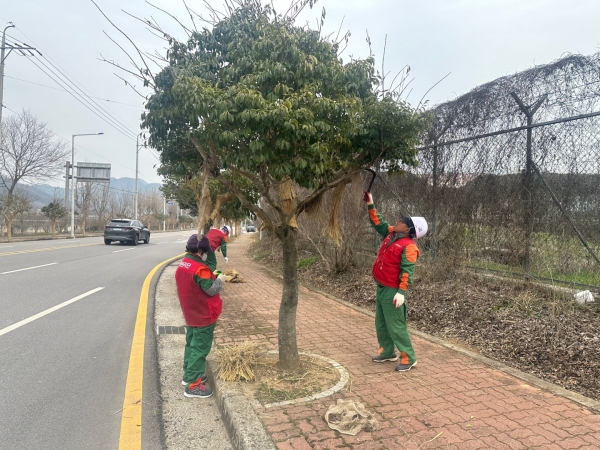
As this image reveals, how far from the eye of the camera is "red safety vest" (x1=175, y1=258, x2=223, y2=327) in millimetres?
3825

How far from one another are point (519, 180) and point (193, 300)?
15.2 feet

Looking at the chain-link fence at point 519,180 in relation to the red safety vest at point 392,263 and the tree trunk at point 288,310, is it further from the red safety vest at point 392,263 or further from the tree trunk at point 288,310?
the tree trunk at point 288,310

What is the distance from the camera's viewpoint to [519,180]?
5840 mm

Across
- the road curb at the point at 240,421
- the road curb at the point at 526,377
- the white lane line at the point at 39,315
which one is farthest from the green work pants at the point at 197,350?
the white lane line at the point at 39,315

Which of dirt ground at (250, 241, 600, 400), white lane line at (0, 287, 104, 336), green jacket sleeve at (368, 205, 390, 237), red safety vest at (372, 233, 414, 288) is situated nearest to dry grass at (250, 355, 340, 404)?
red safety vest at (372, 233, 414, 288)

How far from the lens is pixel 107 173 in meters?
36.7

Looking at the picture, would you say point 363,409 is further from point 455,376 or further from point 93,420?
point 93,420

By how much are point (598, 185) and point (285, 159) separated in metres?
3.81

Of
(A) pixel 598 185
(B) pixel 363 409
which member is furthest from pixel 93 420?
(A) pixel 598 185

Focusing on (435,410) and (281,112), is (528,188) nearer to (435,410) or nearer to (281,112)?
(435,410)

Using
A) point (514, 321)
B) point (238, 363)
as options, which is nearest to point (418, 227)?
point (514, 321)

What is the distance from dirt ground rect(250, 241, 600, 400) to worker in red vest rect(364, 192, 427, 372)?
1.17 meters

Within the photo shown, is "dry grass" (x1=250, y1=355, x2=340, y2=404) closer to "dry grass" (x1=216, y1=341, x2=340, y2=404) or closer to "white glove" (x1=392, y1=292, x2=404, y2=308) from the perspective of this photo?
"dry grass" (x1=216, y1=341, x2=340, y2=404)

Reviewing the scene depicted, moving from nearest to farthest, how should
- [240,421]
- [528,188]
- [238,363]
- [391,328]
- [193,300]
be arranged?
[240,421] → [193,300] → [238,363] → [391,328] → [528,188]
